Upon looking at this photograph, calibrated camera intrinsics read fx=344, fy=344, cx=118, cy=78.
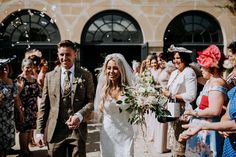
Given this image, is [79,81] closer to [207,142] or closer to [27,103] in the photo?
[207,142]

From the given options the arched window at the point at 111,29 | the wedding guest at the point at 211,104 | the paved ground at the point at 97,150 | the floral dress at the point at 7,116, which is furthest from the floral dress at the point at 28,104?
the arched window at the point at 111,29

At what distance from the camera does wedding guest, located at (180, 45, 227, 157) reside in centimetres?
341

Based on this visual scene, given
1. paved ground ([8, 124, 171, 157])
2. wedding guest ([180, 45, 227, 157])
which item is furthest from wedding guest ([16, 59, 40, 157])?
wedding guest ([180, 45, 227, 157])

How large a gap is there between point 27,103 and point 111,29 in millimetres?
7363

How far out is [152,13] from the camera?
12930 mm

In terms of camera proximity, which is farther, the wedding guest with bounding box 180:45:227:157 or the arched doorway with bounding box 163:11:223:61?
the arched doorway with bounding box 163:11:223:61

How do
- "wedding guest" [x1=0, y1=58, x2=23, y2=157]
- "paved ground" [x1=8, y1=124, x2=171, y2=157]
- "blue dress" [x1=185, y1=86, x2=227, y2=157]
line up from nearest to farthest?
"blue dress" [x1=185, y1=86, x2=227, y2=157] < "wedding guest" [x1=0, y1=58, x2=23, y2=157] < "paved ground" [x1=8, y1=124, x2=171, y2=157]

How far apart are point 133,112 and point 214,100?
1.00 metres

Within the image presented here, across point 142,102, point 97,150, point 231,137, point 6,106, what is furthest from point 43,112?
point 97,150

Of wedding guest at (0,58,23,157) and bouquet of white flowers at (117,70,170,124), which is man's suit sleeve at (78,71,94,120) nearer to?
bouquet of white flowers at (117,70,170,124)

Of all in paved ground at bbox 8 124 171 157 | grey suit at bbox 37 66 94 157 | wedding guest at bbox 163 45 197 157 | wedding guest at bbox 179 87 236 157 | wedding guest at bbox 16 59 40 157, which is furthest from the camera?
paved ground at bbox 8 124 171 157

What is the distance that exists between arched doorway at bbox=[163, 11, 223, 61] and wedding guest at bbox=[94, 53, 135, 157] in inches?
363

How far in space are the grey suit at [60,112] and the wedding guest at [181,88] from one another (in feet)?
5.14

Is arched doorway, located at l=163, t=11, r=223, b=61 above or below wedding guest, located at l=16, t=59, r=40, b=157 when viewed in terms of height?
above
